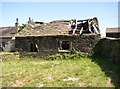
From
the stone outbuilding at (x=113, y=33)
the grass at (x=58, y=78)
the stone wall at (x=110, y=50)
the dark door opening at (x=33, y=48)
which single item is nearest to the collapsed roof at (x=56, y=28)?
the dark door opening at (x=33, y=48)

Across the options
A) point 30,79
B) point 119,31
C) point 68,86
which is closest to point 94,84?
point 68,86

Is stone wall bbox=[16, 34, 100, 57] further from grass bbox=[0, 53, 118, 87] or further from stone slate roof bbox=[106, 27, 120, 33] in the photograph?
stone slate roof bbox=[106, 27, 120, 33]

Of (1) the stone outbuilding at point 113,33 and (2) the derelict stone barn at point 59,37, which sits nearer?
(2) the derelict stone barn at point 59,37

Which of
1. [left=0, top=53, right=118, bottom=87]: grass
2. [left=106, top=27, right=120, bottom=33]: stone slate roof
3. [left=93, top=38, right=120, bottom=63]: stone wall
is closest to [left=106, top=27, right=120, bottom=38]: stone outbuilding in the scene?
[left=106, top=27, right=120, bottom=33]: stone slate roof

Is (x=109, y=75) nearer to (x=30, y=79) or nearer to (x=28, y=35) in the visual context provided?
(x=30, y=79)

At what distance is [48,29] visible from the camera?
1026 inches

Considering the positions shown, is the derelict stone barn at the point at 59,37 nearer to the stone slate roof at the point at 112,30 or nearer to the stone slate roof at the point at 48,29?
the stone slate roof at the point at 48,29

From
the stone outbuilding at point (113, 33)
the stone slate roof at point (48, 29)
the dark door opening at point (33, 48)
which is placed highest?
the stone slate roof at point (48, 29)

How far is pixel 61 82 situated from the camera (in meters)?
13.2

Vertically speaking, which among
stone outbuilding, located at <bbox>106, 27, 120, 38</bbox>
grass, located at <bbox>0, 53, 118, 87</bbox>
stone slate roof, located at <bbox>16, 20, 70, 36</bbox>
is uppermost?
stone slate roof, located at <bbox>16, 20, 70, 36</bbox>

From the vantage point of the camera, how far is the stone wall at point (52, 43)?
2301 cm

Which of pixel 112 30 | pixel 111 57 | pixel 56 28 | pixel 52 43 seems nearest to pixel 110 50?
pixel 111 57

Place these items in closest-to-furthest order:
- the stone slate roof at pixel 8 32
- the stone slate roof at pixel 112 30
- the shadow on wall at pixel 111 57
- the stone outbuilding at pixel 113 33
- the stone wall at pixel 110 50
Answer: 1. the shadow on wall at pixel 111 57
2. the stone wall at pixel 110 50
3. the stone outbuilding at pixel 113 33
4. the stone slate roof at pixel 112 30
5. the stone slate roof at pixel 8 32

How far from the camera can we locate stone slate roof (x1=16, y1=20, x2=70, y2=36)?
25.0 meters
